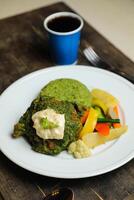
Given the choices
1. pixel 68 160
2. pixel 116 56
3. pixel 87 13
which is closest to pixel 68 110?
pixel 68 160

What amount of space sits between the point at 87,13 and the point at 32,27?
32cm

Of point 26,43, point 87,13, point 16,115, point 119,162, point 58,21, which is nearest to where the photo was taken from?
point 119,162

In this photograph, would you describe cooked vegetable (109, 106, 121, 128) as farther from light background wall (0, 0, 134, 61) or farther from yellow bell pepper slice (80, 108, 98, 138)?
light background wall (0, 0, 134, 61)

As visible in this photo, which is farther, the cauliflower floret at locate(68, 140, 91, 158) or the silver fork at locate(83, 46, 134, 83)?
the silver fork at locate(83, 46, 134, 83)

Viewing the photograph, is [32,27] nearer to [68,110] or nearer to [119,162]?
[68,110]

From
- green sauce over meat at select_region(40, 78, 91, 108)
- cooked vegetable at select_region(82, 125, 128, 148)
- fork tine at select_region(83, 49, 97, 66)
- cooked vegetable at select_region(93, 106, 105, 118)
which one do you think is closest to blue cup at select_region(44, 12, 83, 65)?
fork tine at select_region(83, 49, 97, 66)

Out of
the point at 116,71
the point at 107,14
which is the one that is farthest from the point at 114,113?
the point at 107,14

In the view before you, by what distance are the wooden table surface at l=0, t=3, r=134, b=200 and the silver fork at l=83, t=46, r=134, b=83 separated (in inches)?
1.0

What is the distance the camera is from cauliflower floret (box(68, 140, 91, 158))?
3.61 ft

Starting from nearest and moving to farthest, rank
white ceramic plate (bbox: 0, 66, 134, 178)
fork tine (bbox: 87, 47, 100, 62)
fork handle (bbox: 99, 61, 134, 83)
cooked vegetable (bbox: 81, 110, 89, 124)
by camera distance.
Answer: white ceramic plate (bbox: 0, 66, 134, 178), cooked vegetable (bbox: 81, 110, 89, 124), fork handle (bbox: 99, 61, 134, 83), fork tine (bbox: 87, 47, 100, 62)

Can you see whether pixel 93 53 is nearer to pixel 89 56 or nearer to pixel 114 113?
pixel 89 56

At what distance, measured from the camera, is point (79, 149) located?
1.10 m

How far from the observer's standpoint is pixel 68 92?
1.24 meters

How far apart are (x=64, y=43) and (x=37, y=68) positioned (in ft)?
0.48
